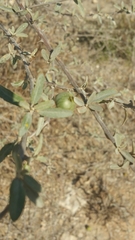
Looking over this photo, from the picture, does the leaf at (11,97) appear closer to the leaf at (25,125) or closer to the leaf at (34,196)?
the leaf at (25,125)

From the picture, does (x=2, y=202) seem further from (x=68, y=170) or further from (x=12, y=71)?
(x=12, y=71)

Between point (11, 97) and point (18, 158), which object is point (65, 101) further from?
point (18, 158)

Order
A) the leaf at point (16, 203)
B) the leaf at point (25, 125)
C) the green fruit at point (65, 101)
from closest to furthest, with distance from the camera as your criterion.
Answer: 1. the leaf at point (16, 203)
2. the leaf at point (25, 125)
3. the green fruit at point (65, 101)

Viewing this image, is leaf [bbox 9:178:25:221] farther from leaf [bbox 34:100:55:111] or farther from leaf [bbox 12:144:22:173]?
leaf [bbox 34:100:55:111]

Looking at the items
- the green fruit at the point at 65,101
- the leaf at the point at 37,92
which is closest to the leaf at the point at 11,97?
the leaf at the point at 37,92

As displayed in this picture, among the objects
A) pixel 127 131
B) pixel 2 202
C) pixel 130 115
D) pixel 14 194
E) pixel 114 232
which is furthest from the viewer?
pixel 130 115

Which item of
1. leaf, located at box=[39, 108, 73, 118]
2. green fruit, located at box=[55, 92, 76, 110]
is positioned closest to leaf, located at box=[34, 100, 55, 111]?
leaf, located at box=[39, 108, 73, 118]

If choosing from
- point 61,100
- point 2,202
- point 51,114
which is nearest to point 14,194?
point 51,114

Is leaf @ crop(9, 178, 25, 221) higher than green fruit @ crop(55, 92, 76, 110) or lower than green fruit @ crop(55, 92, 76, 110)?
higher

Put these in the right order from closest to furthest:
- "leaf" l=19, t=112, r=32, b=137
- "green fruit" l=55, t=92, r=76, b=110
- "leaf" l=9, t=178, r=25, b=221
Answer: "leaf" l=9, t=178, r=25, b=221
"leaf" l=19, t=112, r=32, b=137
"green fruit" l=55, t=92, r=76, b=110

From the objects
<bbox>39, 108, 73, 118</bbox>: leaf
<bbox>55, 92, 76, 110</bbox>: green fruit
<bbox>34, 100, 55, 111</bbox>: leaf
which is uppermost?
<bbox>34, 100, 55, 111</bbox>: leaf

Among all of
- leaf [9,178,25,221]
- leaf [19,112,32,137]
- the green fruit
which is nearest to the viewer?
leaf [9,178,25,221]
